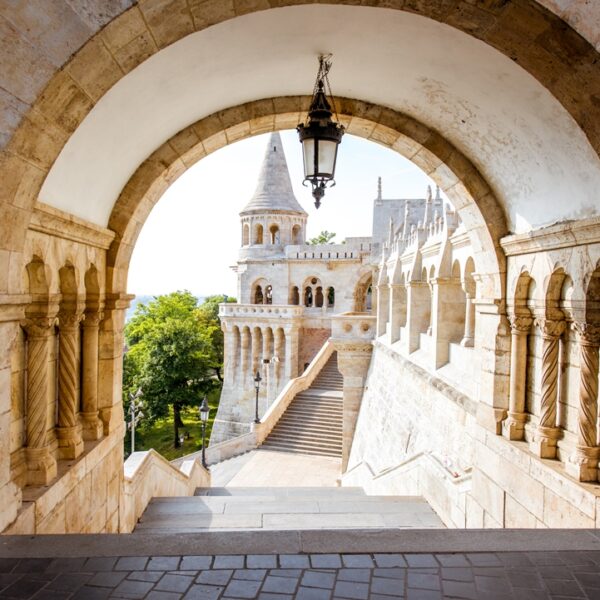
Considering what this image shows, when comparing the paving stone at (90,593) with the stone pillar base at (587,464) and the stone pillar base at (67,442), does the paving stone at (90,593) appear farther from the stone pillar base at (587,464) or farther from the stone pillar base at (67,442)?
the stone pillar base at (587,464)

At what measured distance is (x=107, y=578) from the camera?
260 cm

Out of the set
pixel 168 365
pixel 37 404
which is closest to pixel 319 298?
pixel 168 365

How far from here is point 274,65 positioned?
14.0ft

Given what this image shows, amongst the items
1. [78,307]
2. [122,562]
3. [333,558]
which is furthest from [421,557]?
[78,307]

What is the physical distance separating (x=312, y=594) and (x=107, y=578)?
44.0 inches

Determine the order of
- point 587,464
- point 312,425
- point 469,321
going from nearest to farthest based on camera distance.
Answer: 1. point 587,464
2. point 469,321
3. point 312,425

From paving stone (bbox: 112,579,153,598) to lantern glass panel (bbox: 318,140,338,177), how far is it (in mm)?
3119

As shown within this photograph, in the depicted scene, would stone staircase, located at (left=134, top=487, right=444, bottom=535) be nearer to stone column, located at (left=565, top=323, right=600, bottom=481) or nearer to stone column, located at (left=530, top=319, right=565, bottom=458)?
stone column, located at (left=530, top=319, right=565, bottom=458)

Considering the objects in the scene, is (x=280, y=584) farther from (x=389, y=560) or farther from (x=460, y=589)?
(x=460, y=589)

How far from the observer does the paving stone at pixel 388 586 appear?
2496 millimetres

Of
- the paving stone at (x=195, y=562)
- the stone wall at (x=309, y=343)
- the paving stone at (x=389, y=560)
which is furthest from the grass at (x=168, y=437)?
the paving stone at (x=389, y=560)

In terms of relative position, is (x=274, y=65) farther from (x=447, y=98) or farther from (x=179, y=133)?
(x=447, y=98)

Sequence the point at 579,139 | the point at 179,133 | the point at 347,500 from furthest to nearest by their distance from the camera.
→ the point at 347,500, the point at 179,133, the point at 579,139

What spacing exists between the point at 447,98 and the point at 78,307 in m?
3.99
